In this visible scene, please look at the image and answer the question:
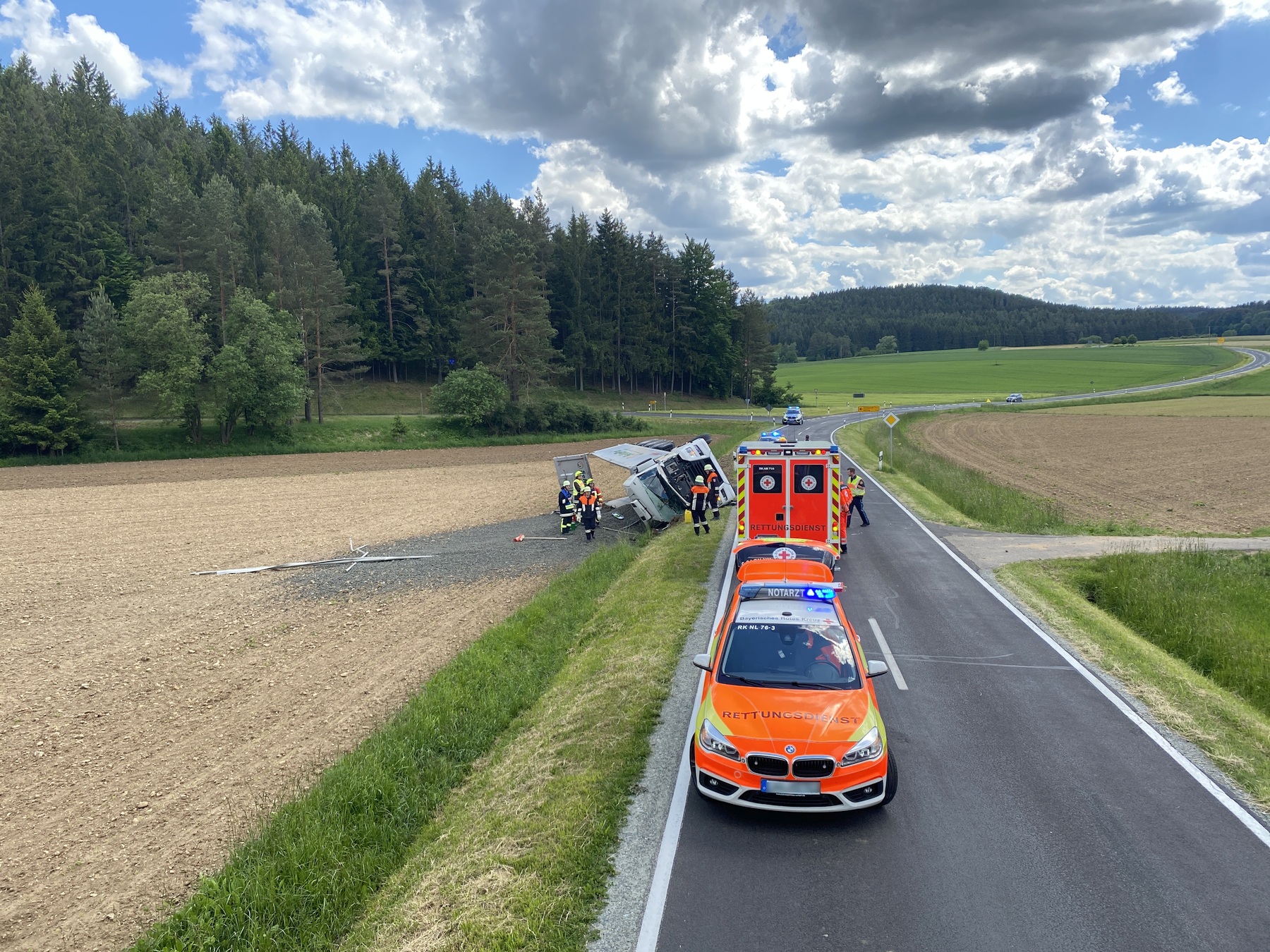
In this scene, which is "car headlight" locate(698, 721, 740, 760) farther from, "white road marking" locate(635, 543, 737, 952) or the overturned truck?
the overturned truck

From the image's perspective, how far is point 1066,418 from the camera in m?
64.9

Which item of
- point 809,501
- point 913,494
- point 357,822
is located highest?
point 809,501

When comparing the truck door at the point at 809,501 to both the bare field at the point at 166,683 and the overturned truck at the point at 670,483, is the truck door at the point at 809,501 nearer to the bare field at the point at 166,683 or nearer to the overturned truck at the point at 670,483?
the overturned truck at the point at 670,483

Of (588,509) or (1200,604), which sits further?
(588,509)

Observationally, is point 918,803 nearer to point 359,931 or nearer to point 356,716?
point 359,931

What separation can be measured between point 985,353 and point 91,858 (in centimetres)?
19407

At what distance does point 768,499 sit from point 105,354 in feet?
142

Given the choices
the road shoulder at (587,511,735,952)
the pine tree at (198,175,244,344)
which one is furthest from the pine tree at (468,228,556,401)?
the road shoulder at (587,511,735,952)

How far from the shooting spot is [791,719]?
23.3 ft

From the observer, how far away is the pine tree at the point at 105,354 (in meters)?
42.7

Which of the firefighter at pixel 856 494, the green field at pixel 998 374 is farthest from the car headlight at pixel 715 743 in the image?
the green field at pixel 998 374

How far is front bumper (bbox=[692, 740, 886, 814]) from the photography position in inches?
267

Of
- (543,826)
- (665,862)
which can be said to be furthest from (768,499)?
(665,862)

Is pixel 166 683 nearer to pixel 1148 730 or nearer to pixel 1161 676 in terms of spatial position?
pixel 1148 730
